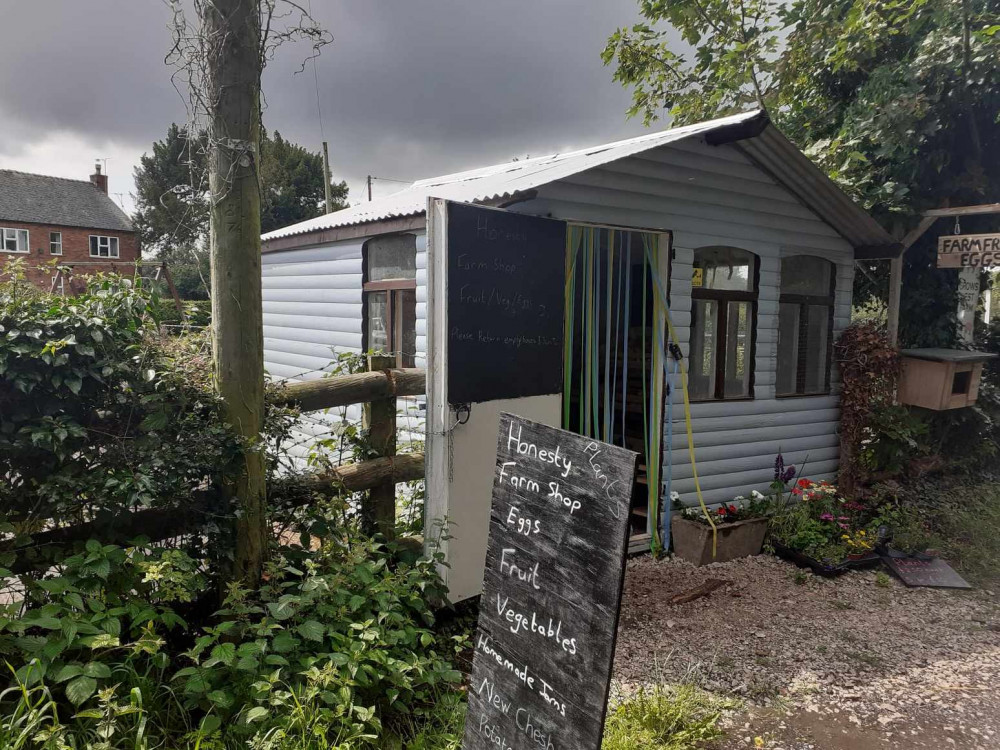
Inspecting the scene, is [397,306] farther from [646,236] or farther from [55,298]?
[55,298]

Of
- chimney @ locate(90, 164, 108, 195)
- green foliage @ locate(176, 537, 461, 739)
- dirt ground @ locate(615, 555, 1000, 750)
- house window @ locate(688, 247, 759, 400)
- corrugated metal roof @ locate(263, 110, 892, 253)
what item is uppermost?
chimney @ locate(90, 164, 108, 195)

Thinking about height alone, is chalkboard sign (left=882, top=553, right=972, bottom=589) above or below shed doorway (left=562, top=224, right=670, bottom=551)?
below

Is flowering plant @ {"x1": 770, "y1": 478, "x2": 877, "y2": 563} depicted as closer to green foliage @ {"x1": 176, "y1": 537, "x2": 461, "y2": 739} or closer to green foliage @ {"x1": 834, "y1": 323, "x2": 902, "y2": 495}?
green foliage @ {"x1": 834, "y1": 323, "x2": 902, "y2": 495}

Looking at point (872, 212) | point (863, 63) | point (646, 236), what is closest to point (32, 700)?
point (646, 236)

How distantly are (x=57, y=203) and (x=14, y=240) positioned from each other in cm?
359

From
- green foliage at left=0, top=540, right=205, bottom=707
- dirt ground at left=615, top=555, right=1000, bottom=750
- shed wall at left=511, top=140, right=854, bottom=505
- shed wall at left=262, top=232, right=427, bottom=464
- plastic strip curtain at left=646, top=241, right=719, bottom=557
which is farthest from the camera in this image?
shed wall at left=262, top=232, right=427, bottom=464

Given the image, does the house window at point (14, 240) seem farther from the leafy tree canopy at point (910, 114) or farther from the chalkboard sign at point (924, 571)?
the chalkboard sign at point (924, 571)

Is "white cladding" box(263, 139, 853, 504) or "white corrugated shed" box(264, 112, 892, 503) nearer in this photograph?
"white corrugated shed" box(264, 112, 892, 503)

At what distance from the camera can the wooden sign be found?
18.8 feet

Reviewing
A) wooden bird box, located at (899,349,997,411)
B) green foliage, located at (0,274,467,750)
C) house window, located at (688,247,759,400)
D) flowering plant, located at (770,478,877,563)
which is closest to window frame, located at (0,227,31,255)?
house window, located at (688,247,759,400)

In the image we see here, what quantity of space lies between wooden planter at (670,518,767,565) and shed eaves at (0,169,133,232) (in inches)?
1540

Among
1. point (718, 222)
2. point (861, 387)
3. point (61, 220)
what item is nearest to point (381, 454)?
point (718, 222)

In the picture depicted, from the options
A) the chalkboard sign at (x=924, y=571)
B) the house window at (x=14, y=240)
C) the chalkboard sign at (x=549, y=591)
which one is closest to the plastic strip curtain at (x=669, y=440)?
the chalkboard sign at (x=924, y=571)

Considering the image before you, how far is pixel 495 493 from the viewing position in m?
2.42
